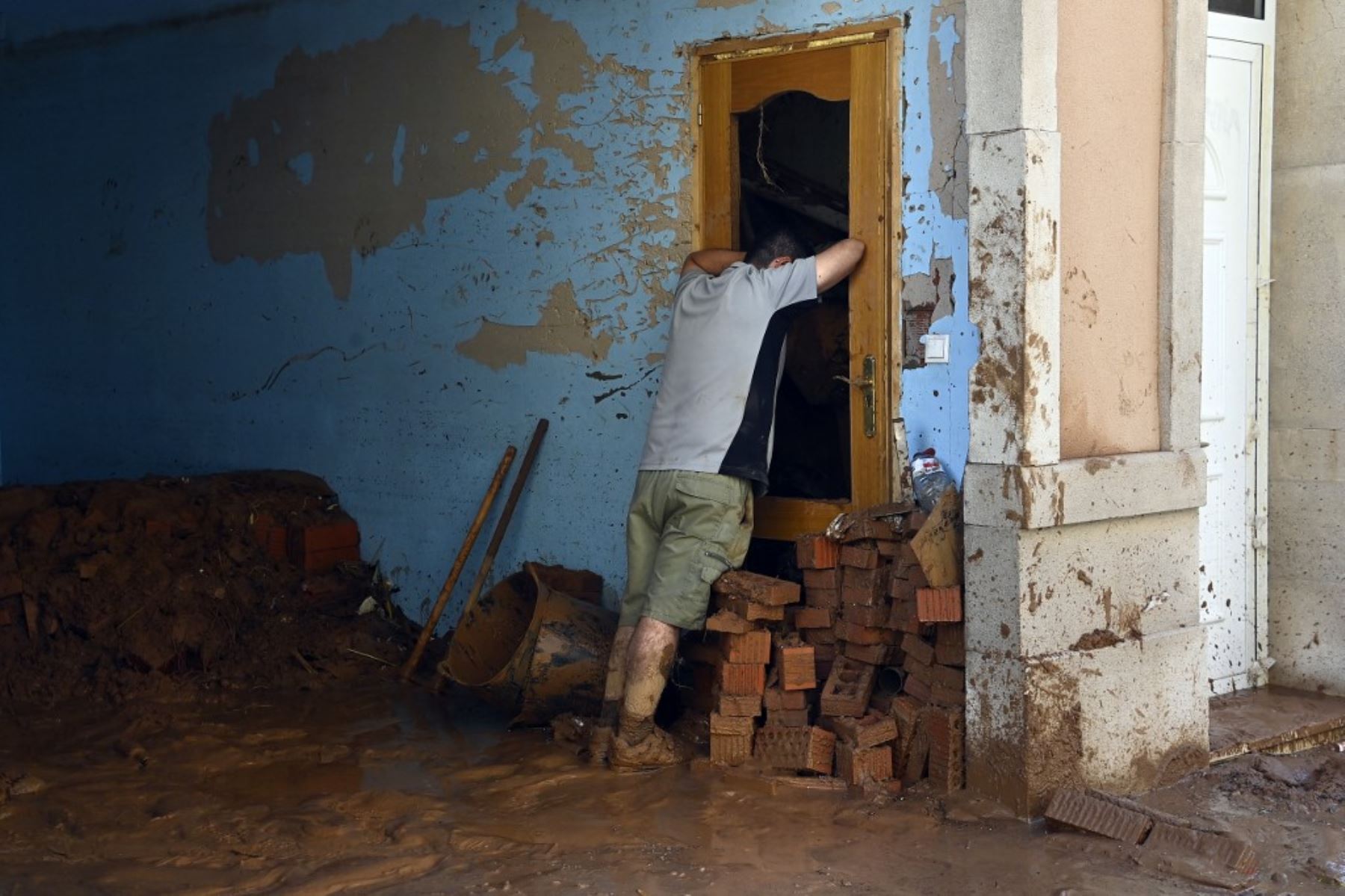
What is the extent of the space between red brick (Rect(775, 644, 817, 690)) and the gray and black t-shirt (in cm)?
70

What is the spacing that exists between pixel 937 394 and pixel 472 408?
2.60 m

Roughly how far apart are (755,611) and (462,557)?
194 cm

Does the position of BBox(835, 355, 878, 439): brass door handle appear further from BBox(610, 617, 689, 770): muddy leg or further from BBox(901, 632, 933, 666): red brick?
BBox(610, 617, 689, 770): muddy leg

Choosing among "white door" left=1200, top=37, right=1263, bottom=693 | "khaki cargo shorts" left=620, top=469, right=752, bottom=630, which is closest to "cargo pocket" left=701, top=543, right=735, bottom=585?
"khaki cargo shorts" left=620, top=469, right=752, bottom=630

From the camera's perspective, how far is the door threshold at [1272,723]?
19.0ft

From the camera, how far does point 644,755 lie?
5.67 m

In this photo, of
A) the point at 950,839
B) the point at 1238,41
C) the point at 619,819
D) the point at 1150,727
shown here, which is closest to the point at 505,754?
the point at 619,819

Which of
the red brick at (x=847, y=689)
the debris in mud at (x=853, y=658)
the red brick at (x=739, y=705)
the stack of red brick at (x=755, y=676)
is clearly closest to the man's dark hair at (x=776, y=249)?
the debris in mud at (x=853, y=658)

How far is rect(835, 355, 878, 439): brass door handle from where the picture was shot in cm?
578

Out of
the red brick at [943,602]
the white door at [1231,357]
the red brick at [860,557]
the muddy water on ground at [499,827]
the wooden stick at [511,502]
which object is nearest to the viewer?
the muddy water on ground at [499,827]

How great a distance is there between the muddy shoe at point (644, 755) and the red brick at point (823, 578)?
83 cm

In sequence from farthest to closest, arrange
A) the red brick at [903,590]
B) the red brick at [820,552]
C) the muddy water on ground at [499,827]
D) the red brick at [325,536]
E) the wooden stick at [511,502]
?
the red brick at [325,536] < the wooden stick at [511,502] < the red brick at [820,552] < the red brick at [903,590] < the muddy water on ground at [499,827]

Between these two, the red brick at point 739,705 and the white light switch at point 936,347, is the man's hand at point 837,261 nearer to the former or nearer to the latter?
the white light switch at point 936,347

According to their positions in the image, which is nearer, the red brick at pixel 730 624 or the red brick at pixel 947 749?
the red brick at pixel 947 749
